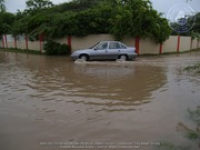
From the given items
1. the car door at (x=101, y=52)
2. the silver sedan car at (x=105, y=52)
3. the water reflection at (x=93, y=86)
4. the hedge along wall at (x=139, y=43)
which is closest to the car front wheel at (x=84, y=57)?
the silver sedan car at (x=105, y=52)

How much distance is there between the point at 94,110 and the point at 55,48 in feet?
→ 51.8

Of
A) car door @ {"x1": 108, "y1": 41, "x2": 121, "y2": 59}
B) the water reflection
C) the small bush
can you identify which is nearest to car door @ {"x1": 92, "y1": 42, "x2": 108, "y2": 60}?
car door @ {"x1": 108, "y1": 41, "x2": 121, "y2": 59}

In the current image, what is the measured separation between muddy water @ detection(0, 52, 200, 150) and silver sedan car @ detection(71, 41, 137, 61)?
225 inches

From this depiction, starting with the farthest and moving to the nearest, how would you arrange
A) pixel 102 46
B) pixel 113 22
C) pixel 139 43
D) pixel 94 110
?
pixel 139 43, pixel 113 22, pixel 102 46, pixel 94 110

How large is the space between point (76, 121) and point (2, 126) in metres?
1.54

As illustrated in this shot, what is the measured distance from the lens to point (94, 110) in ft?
20.9

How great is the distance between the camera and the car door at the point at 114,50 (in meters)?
16.3

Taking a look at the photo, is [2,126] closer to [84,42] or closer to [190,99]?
[190,99]

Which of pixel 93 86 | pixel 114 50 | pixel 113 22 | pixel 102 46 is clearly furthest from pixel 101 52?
pixel 93 86

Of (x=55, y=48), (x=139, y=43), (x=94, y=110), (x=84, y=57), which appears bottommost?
(x=94, y=110)

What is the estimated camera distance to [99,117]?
588 centimetres

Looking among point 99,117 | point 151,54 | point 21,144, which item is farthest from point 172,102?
point 151,54

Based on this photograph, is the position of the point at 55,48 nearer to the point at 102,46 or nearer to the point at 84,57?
the point at 84,57

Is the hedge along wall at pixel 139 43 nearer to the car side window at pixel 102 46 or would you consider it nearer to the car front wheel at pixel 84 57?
the car side window at pixel 102 46
